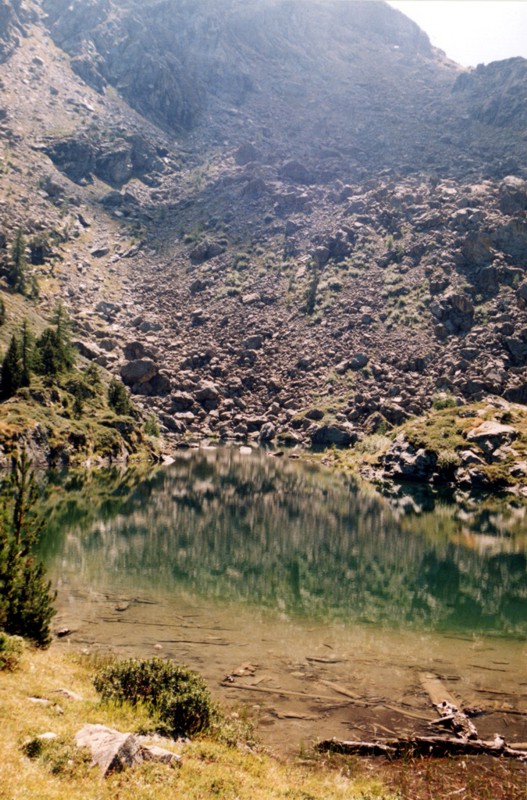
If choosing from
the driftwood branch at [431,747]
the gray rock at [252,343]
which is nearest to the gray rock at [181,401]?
the gray rock at [252,343]

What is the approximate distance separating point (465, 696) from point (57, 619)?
14.7 metres

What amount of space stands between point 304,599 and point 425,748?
1438 cm

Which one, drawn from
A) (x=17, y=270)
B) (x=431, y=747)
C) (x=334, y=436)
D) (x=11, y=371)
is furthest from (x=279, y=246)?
(x=431, y=747)

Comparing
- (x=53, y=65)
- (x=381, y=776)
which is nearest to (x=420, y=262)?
(x=381, y=776)

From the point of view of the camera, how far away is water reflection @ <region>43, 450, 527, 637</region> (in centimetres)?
2830

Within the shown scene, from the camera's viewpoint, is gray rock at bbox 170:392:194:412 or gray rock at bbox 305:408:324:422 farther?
gray rock at bbox 170:392:194:412

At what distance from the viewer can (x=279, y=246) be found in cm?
15038

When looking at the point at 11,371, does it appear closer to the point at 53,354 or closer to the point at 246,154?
the point at 53,354

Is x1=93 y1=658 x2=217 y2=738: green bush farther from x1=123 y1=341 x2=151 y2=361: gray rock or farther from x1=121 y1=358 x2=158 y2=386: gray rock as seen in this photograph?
x1=123 y1=341 x2=151 y2=361: gray rock

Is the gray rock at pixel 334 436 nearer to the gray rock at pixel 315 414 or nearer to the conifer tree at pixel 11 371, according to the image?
the gray rock at pixel 315 414

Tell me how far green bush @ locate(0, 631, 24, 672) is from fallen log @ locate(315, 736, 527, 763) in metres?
7.49

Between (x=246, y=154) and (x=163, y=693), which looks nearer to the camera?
(x=163, y=693)

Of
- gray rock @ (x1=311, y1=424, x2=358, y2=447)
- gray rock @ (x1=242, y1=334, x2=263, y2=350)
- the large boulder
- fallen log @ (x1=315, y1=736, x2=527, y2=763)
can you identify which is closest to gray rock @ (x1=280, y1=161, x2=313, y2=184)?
gray rock @ (x1=242, y1=334, x2=263, y2=350)

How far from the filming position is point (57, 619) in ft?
72.0
